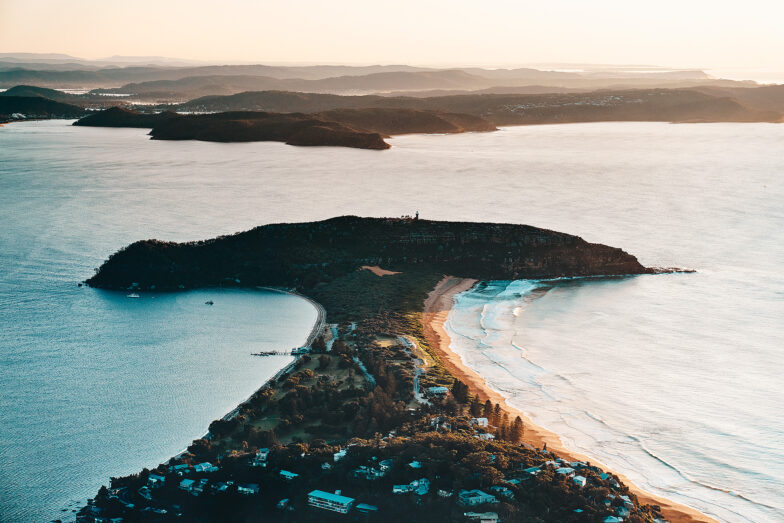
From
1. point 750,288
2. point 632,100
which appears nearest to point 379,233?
point 750,288

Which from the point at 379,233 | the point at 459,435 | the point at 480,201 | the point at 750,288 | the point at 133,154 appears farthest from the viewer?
the point at 133,154

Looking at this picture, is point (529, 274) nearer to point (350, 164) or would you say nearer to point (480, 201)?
point (480, 201)

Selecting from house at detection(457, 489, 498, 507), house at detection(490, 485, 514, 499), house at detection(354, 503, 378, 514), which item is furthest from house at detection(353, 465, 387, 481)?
house at detection(490, 485, 514, 499)

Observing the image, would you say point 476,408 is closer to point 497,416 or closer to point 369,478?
point 497,416

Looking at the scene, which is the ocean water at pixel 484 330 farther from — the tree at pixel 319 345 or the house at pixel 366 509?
the house at pixel 366 509

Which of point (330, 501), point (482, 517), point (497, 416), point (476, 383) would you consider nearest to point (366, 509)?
point (330, 501)

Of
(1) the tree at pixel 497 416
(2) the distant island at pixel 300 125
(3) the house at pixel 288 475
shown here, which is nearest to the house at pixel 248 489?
(3) the house at pixel 288 475

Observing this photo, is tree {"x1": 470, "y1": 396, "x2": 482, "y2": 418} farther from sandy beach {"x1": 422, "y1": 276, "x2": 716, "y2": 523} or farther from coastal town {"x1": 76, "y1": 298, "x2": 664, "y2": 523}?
sandy beach {"x1": 422, "y1": 276, "x2": 716, "y2": 523}
